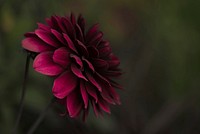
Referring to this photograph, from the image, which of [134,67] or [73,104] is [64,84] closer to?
[73,104]

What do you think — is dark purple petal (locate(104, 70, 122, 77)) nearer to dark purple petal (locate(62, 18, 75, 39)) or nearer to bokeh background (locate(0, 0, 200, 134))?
dark purple petal (locate(62, 18, 75, 39))

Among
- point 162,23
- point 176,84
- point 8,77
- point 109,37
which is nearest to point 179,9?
point 162,23

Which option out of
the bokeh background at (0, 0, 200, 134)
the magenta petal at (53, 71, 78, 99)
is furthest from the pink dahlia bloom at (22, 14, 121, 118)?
the bokeh background at (0, 0, 200, 134)

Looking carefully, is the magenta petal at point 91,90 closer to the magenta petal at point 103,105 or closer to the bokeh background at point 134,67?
the magenta petal at point 103,105

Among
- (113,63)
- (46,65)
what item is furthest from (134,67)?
(46,65)

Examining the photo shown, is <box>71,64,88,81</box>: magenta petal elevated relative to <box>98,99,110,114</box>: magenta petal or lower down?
elevated

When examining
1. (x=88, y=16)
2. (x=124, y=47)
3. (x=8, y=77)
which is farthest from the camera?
(x=124, y=47)

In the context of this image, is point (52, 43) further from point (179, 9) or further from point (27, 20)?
point (179, 9)

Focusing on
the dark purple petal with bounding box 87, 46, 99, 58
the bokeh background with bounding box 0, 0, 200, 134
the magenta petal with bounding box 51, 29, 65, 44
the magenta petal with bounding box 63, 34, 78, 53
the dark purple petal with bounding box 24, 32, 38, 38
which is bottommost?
the bokeh background with bounding box 0, 0, 200, 134
